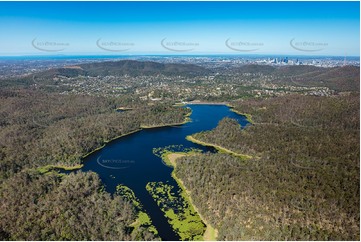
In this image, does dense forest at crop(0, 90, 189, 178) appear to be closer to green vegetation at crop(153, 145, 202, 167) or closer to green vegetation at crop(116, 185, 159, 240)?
green vegetation at crop(153, 145, 202, 167)

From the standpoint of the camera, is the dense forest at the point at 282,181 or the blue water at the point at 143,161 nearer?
the dense forest at the point at 282,181

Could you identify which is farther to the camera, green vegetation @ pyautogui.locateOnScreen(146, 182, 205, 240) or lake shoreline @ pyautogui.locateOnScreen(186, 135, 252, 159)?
lake shoreline @ pyautogui.locateOnScreen(186, 135, 252, 159)

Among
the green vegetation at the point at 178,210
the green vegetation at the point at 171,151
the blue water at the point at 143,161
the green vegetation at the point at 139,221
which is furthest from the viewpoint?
the green vegetation at the point at 171,151

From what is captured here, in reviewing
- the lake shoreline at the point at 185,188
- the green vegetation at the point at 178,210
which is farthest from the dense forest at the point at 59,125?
the green vegetation at the point at 178,210

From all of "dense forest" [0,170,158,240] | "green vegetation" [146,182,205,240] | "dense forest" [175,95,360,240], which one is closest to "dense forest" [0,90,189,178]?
"dense forest" [0,170,158,240]

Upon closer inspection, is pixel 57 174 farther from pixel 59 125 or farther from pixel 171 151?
pixel 59 125

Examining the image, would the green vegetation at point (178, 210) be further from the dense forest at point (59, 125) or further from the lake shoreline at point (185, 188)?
the dense forest at point (59, 125)
